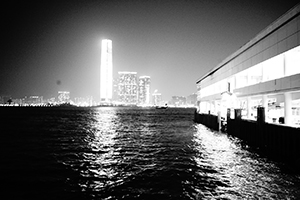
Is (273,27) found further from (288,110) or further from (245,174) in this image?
(245,174)

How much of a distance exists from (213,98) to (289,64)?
2477cm

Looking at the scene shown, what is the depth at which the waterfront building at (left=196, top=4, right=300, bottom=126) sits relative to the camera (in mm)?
19203

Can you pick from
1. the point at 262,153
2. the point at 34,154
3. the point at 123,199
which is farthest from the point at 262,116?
the point at 34,154

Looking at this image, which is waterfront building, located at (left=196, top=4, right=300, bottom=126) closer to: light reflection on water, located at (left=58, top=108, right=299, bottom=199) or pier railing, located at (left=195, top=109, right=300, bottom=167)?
pier railing, located at (left=195, top=109, right=300, bottom=167)

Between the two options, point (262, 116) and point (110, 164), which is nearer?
point (110, 164)

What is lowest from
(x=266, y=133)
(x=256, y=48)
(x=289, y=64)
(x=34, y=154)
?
(x=34, y=154)

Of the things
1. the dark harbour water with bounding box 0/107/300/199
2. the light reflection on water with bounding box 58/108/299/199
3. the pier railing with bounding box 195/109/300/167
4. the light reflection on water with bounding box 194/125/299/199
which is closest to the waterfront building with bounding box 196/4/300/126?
the pier railing with bounding box 195/109/300/167

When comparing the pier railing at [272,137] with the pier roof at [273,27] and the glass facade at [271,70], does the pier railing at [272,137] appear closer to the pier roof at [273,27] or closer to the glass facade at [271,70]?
the glass facade at [271,70]

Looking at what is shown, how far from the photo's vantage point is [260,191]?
35.2 feet

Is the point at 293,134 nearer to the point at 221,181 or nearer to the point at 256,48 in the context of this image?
the point at 221,181

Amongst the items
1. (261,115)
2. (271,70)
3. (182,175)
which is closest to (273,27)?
(271,70)

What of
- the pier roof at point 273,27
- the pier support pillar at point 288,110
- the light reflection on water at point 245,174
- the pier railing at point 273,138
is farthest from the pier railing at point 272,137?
the pier roof at point 273,27

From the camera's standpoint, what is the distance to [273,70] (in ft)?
83.2

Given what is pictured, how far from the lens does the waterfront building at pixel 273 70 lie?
63.0ft
